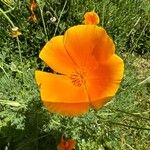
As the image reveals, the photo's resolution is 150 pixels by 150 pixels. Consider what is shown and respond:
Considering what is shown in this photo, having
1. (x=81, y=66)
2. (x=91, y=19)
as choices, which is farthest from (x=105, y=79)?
(x=91, y=19)

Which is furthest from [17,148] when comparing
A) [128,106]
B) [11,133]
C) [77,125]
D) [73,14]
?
[73,14]

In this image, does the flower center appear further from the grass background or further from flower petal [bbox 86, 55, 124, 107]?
the grass background

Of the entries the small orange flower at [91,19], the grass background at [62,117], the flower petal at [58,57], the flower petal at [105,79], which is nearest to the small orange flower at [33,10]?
the grass background at [62,117]

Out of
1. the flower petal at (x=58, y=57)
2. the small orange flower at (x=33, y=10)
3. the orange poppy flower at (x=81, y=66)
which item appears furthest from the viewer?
the small orange flower at (x=33, y=10)

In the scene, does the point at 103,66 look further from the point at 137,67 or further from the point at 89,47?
the point at 137,67

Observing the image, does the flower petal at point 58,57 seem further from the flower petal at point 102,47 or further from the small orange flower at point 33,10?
the small orange flower at point 33,10

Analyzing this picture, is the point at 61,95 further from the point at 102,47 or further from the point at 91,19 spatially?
the point at 91,19

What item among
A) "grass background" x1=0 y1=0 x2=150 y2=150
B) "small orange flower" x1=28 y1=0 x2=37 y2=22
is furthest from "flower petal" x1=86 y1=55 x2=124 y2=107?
"small orange flower" x1=28 y1=0 x2=37 y2=22
